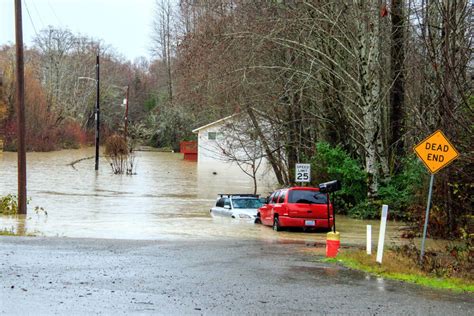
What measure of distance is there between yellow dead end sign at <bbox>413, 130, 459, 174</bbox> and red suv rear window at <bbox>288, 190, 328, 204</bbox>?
10735 millimetres

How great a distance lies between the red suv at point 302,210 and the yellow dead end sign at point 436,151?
391 inches

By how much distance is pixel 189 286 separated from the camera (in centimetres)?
1113

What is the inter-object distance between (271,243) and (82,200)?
21585 mm

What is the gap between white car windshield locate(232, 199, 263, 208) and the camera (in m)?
31.6

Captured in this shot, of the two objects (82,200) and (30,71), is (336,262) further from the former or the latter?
(30,71)

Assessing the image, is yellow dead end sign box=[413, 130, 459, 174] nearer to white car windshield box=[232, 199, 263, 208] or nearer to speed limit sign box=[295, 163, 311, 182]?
speed limit sign box=[295, 163, 311, 182]

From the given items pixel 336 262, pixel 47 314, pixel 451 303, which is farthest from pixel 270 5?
pixel 47 314

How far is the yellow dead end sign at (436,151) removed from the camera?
13797 millimetres

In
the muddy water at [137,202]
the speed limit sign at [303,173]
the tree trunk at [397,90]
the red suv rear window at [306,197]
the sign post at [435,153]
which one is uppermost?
the tree trunk at [397,90]

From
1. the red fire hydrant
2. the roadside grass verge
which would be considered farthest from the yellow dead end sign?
the red fire hydrant

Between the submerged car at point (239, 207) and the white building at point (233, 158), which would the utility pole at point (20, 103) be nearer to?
the submerged car at point (239, 207)

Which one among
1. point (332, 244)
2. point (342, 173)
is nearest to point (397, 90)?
point (342, 173)

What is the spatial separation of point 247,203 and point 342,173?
421cm

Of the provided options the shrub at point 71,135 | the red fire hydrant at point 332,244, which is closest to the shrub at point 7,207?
the red fire hydrant at point 332,244
